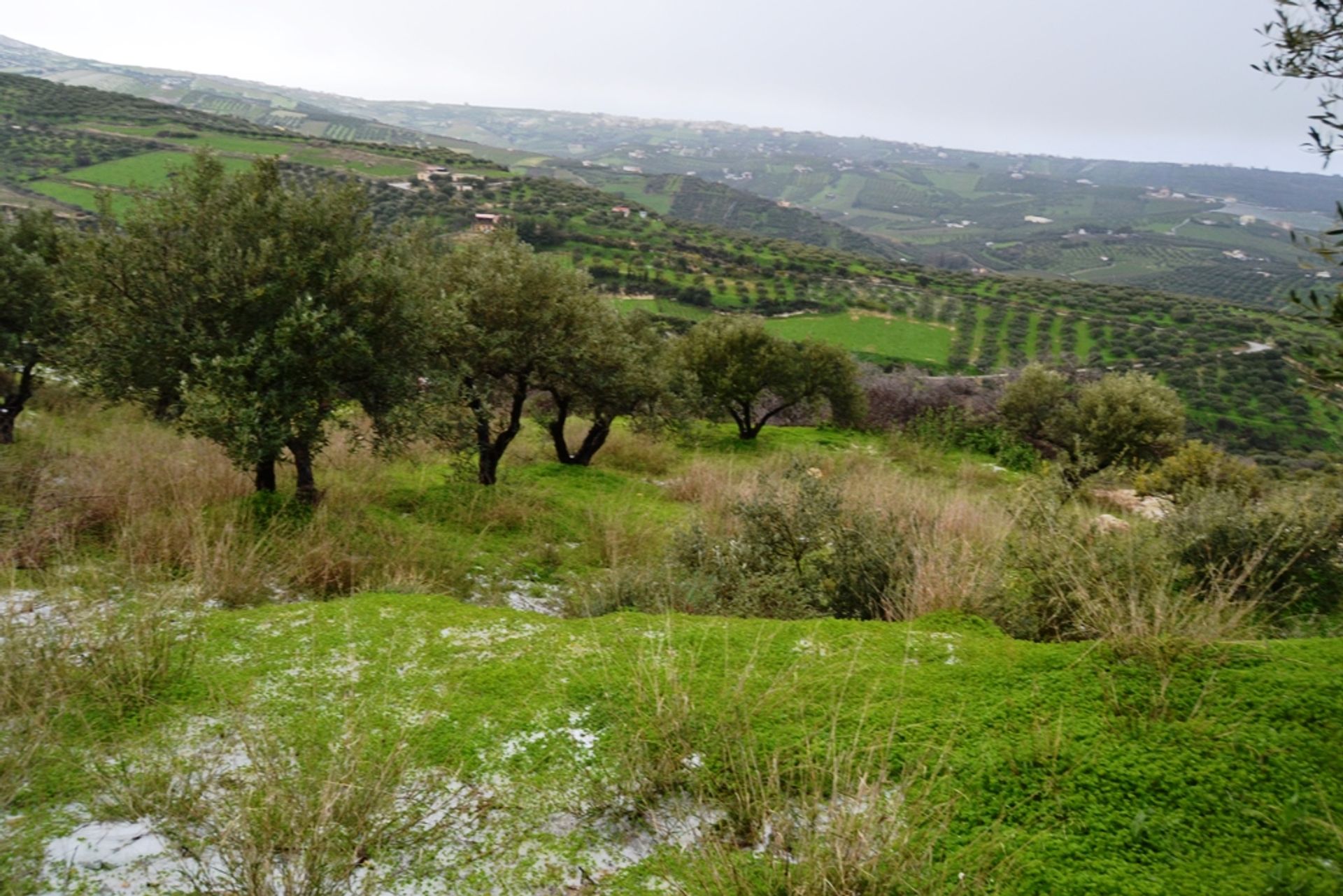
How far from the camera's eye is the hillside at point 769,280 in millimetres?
56156

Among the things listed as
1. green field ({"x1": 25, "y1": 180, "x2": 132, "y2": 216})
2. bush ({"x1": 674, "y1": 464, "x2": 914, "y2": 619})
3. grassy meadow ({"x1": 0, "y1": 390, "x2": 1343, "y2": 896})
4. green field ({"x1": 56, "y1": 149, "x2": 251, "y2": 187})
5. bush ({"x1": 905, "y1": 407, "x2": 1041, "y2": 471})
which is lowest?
bush ({"x1": 905, "y1": 407, "x2": 1041, "y2": 471})

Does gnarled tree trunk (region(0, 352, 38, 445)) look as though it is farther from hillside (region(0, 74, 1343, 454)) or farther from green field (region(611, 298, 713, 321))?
green field (region(611, 298, 713, 321))

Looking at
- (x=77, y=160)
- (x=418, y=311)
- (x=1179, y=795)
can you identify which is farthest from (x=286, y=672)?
(x=77, y=160)

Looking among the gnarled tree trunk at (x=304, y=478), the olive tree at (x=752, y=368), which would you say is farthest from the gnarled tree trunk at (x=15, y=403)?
the olive tree at (x=752, y=368)

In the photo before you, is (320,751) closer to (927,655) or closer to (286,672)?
(286,672)

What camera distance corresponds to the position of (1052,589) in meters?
5.19

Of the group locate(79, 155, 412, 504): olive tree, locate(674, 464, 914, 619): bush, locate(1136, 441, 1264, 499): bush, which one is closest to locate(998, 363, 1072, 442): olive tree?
locate(1136, 441, 1264, 499): bush

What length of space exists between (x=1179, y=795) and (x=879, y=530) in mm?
3955

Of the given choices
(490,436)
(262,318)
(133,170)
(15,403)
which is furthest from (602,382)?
(133,170)

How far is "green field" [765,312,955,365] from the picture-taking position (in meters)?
61.1

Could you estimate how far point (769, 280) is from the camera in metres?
81.4

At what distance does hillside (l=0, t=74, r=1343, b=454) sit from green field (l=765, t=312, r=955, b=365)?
0.25 meters

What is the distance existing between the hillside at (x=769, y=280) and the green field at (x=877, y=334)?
9.9 inches

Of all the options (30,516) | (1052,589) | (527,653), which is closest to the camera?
(527,653)
